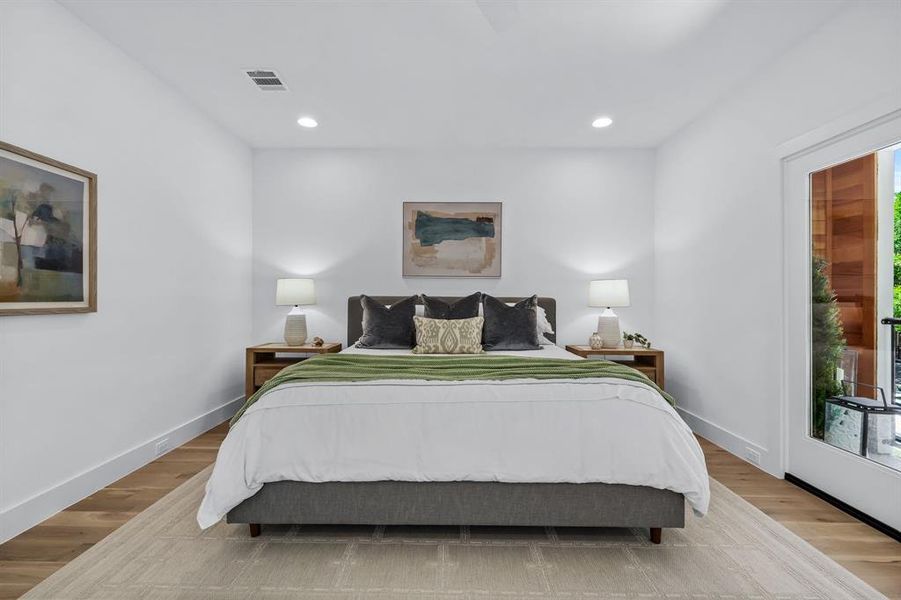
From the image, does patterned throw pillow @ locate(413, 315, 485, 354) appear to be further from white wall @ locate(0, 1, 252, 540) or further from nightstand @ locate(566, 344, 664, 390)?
white wall @ locate(0, 1, 252, 540)

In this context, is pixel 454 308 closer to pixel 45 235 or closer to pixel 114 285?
pixel 114 285

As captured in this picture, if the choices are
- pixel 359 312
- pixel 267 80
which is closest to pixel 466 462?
pixel 359 312

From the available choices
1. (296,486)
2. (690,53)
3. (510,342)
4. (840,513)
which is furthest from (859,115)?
(296,486)

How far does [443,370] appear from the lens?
7.77 ft

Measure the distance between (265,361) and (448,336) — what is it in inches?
69.5

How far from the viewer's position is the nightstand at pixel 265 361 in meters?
3.93

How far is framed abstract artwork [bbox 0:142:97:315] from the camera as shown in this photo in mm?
2102

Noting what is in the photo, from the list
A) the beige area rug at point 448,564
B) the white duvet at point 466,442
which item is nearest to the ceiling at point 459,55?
the white duvet at point 466,442

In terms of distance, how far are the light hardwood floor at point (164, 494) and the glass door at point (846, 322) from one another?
17 cm

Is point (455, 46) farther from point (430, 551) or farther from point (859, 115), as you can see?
point (430, 551)

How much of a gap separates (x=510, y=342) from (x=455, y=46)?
215 cm

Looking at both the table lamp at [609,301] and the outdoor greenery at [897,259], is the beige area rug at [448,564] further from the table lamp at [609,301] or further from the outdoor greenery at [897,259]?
the table lamp at [609,301]

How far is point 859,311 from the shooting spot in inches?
94.3

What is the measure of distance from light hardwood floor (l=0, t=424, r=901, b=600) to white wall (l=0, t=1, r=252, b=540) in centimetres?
13
